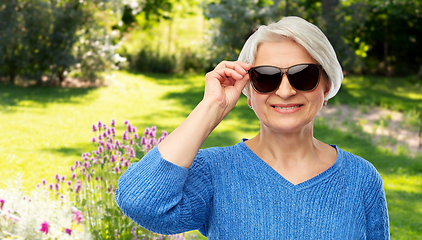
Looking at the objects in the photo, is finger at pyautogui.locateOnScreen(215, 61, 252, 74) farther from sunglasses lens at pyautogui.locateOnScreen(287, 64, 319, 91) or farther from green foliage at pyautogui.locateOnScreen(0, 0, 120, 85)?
green foliage at pyautogui.locateOnScreen(0, 0, 120, 85)

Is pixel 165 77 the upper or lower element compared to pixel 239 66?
lower

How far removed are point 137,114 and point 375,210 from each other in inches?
331

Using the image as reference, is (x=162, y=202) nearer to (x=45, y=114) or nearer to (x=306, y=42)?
(x=306, y=42)

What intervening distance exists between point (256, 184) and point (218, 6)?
12.3 meters

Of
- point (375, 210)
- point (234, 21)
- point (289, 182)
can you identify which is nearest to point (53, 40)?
→ point (234, 21)

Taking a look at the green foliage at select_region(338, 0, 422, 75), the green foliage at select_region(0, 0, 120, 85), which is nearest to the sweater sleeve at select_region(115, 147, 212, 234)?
the green foliage at select_region(0, 0, 120, 85)

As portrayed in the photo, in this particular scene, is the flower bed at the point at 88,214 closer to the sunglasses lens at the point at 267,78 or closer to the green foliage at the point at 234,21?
the sunglasses lens at the point at 267,78

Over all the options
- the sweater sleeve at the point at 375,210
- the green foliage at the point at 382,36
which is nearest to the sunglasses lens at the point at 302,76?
the sweater sleeve at the point at 375,210

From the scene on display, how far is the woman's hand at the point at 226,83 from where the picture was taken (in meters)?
1.44

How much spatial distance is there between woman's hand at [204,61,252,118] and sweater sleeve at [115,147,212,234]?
0.28 meters

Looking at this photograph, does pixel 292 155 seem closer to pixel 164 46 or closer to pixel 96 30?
pixel 96 30

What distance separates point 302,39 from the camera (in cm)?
147

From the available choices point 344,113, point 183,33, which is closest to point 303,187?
point 344,113

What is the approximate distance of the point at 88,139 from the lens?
7.49 meters
